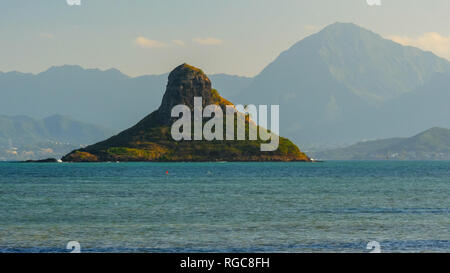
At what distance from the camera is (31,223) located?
66.1m

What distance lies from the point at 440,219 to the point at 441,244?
770 inches

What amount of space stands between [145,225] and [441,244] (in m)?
29.0

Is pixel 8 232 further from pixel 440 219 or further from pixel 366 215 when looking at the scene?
pixel 440 219

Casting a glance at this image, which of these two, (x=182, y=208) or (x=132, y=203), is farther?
(x=132, y=203)
